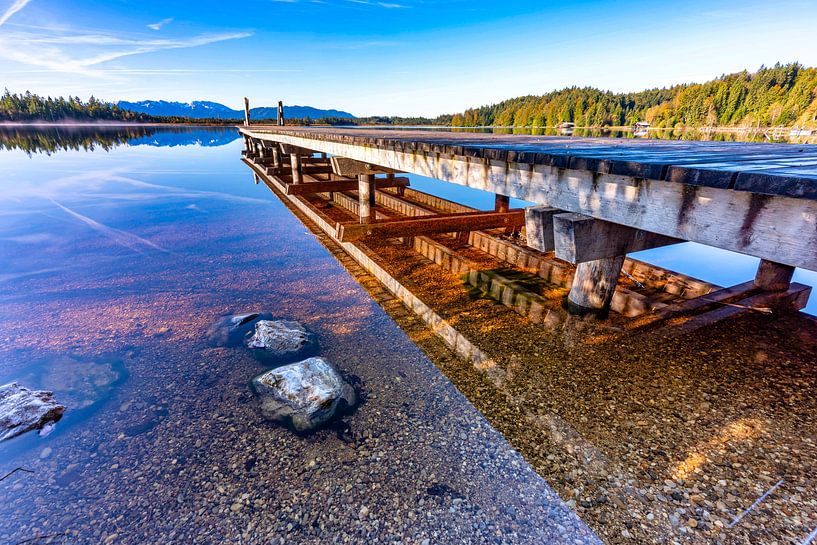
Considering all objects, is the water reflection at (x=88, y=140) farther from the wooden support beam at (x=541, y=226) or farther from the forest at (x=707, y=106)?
the forest at (x=707, y=106)

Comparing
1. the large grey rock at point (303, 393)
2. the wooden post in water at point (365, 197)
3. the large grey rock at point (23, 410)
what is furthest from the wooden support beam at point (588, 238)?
the large grey rock at point (23, 410)

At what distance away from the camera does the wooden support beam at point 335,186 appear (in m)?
13.3

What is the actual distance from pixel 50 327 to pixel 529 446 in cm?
801

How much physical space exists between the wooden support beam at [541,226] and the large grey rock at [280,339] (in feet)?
12.0

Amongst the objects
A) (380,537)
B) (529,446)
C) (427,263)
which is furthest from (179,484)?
(427,263)

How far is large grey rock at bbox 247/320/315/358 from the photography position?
548 cm

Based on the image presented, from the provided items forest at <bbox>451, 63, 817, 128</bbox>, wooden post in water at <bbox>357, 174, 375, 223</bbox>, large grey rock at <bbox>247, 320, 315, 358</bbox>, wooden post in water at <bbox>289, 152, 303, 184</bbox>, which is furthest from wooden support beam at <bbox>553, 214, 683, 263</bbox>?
forest at <bbox>451, 63, 817, 128</bbox>

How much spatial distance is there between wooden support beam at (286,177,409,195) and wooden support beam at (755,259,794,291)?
1072 centimetres

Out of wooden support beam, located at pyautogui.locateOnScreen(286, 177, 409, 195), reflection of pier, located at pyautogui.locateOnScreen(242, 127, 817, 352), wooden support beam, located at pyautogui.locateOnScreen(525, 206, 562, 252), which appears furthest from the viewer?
wooden support beam, located at pyautogui.locateOnScreen(286, 177, 409, 195)

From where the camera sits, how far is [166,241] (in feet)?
39.5

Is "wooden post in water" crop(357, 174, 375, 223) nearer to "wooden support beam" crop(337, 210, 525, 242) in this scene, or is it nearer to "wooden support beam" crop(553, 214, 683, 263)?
"wooden support beam" crop(337, 210, 525, 242)

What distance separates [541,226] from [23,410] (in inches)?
262

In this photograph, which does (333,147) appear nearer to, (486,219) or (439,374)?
(486,219)

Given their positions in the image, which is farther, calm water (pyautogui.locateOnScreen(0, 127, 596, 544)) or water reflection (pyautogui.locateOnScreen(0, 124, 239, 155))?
water reflection (pyautogui.locateOnScreen(0, 124, 239, 155))
